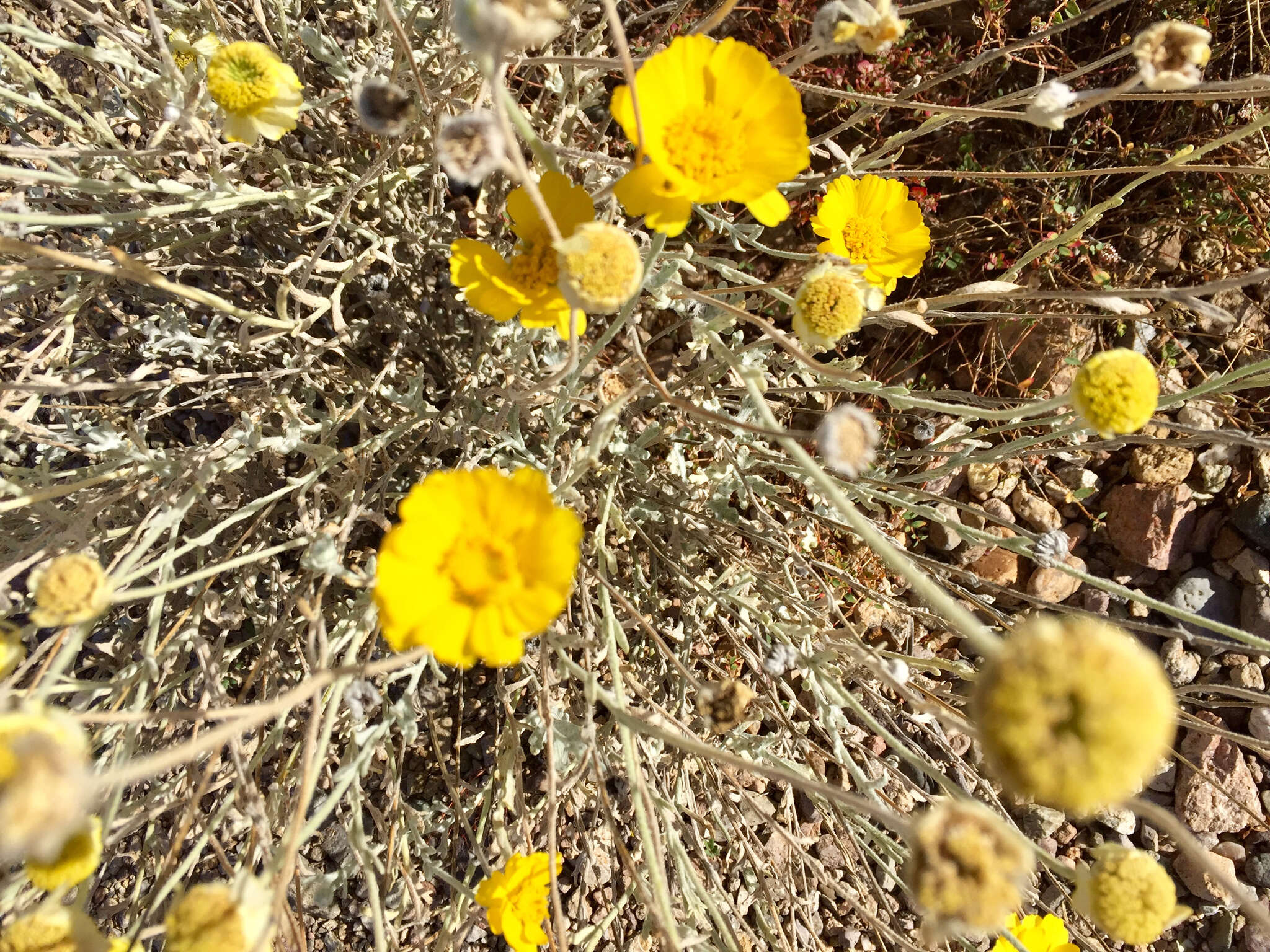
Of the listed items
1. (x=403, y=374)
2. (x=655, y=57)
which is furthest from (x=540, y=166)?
(x=655, y=57)

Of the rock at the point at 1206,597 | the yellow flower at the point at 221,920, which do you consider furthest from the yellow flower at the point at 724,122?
the rock at the point at 1206,597

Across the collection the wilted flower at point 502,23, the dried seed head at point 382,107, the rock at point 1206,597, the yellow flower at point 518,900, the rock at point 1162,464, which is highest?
the wilted flower at point 502,23

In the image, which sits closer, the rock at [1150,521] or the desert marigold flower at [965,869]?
the desert marigold flower at [965,869]

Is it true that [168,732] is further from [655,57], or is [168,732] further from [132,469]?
[655,57]

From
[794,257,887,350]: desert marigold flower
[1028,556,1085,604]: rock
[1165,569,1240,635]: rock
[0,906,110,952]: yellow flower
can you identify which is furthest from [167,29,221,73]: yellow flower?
[1165,569,1240,635]: rock

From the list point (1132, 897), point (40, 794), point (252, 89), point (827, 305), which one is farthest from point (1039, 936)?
point (252, 89)

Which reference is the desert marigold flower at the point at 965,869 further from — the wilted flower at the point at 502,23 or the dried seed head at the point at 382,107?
the dried seed head at the point at 382,107

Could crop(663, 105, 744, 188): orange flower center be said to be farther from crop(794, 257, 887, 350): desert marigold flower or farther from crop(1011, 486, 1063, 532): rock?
crop(1011, 486, 1063, 532): rock

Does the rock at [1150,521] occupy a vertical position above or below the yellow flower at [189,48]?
below
